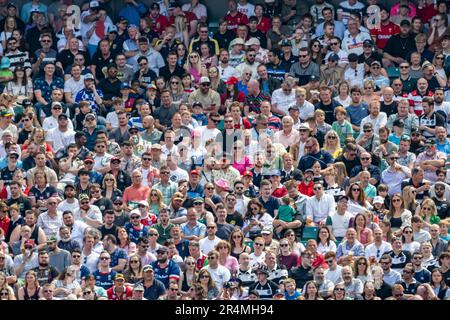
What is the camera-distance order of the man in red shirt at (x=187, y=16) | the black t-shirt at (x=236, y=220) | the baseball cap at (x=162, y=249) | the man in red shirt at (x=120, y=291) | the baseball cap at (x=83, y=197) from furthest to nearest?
1. the man in red shirt at (x=187, y=16)
2. the baseball cap at (x=83, y=197)
3. the black t-shirt at (x=236, y=220)
4. the baseball cap at (x=162, y=249)
5. the man in red shirt at (x=120, y=291)

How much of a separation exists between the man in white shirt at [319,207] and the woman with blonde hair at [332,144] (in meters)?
1.41

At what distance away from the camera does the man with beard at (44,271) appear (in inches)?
1183

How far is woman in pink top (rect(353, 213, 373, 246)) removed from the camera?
100 ft

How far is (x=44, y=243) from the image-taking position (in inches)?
1213

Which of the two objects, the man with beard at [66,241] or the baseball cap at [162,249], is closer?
the baseball cap at [162,249]

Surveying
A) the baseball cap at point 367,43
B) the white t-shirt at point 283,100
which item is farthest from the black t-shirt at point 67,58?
the baseball cap at point 367,43

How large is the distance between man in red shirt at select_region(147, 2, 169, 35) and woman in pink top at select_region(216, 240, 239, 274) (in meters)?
7.44

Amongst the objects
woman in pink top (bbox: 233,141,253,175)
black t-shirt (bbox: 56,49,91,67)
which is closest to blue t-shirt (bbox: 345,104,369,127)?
woman in pink top (bbox: 233,141,253,175)

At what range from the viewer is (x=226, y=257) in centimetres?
3020

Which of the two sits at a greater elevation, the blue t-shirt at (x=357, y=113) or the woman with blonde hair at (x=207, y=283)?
the blue t-shirt at (x=357, y=113)

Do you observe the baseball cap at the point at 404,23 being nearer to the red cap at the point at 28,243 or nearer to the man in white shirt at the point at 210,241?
the man in white shirt at the point at 210,241

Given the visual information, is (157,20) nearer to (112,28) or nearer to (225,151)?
(112,28)

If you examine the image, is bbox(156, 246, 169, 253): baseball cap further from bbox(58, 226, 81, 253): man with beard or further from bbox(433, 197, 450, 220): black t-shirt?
bbox(433, 197, 450, 220): black t-shirt

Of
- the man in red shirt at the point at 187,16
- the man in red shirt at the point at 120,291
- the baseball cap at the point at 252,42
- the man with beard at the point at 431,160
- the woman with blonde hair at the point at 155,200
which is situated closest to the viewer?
the man in red shirt at the point at 120,291
